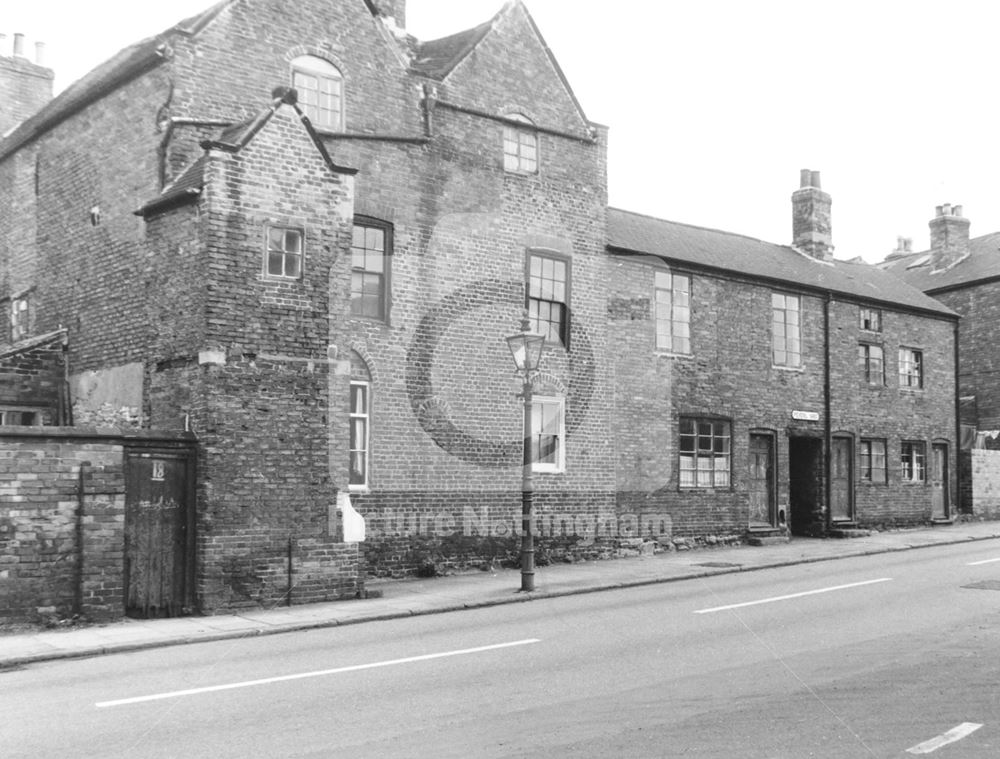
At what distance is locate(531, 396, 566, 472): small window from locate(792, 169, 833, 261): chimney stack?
43.5 feet

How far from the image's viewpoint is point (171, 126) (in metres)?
16.6

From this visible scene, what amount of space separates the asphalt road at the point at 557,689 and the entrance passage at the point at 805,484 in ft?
44.5

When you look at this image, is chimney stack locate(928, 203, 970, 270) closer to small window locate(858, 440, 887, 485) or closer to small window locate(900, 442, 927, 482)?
small window locate(900, 442, 927, 482)

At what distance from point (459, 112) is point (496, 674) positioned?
42.4ft

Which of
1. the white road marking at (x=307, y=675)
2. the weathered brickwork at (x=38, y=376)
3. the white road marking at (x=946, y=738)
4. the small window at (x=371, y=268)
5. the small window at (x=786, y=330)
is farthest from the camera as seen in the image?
the small window at (x=786, y=330)

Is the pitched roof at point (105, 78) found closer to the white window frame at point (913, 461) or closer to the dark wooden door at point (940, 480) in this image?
the white window frame at point (913, 461)

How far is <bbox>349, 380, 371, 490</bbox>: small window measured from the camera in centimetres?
1819

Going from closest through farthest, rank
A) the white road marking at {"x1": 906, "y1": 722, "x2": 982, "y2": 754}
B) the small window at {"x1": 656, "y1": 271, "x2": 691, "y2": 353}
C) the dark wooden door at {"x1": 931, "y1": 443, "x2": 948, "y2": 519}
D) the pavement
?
the white road marking at {"x1": 906, "y1": 722, "x2": 982, "y2": 754}, the pavement, the small window at {"x1": 656, "y1": 271, "x2": 691, "y2": 353}, the dark wooden door at {"x1": 931, "y1": 443, "x2": 948, "y2": 519}

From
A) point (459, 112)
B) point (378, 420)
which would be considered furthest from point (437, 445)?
point (459, 112)

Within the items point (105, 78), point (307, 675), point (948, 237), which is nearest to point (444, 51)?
point (105, 78)

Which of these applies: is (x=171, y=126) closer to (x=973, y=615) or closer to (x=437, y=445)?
(x=437, y=445)

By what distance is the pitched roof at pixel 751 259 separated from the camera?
24439mm

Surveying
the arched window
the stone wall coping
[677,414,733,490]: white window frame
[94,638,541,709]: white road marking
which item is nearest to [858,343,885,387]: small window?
[677,414,733,490]: white window frame

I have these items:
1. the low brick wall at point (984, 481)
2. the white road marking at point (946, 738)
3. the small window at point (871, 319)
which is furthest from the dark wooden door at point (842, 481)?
the white road marking at point (946, 738)
